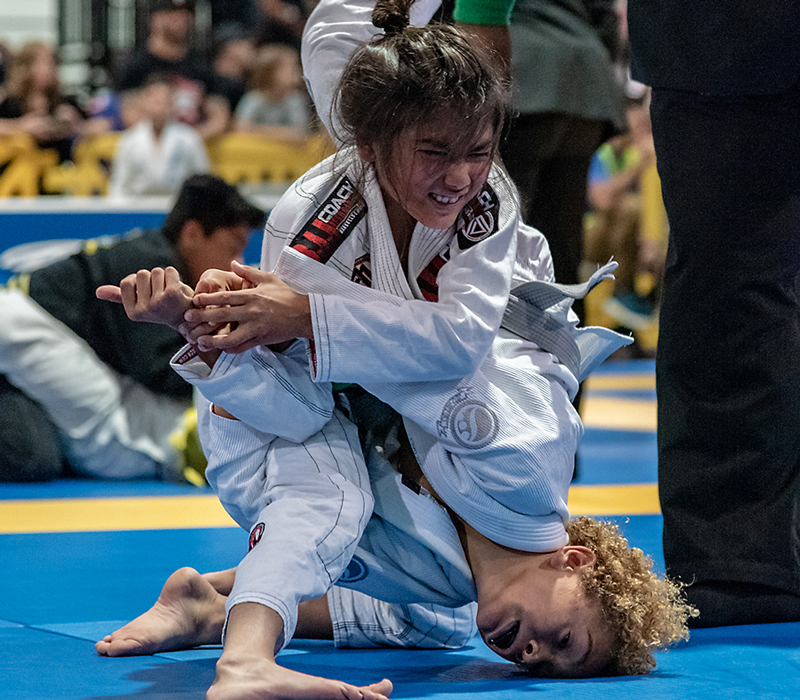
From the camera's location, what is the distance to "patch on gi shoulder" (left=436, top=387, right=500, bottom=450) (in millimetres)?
1696

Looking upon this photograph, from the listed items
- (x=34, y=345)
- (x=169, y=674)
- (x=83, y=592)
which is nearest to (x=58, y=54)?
(x=34, y=345)

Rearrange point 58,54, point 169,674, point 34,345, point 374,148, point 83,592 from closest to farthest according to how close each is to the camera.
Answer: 1. point 169,674
2. point 374,148
3. point 83,592
4. point 34,345
5. point 58,54

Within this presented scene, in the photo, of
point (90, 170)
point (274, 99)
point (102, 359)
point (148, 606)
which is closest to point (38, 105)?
point (90, 170)

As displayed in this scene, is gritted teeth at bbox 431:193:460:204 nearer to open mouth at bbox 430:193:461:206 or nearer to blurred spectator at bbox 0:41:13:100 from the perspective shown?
open mouth at bbox 430:193:461:206

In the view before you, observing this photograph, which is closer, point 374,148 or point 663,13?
point 374,148

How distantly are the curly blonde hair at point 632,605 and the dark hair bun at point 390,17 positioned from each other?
35.2 inches

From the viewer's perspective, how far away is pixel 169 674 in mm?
1619

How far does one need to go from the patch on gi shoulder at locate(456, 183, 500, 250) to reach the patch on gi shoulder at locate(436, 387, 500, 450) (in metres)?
0.25

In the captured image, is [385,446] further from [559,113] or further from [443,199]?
[559,113]

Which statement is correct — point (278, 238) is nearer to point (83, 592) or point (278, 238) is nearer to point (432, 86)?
point (432, 86)

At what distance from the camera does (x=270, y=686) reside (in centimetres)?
137

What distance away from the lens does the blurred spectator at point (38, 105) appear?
783 centimetres

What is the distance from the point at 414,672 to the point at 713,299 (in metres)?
0.87

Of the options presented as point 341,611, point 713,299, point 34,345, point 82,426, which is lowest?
point 82,426
